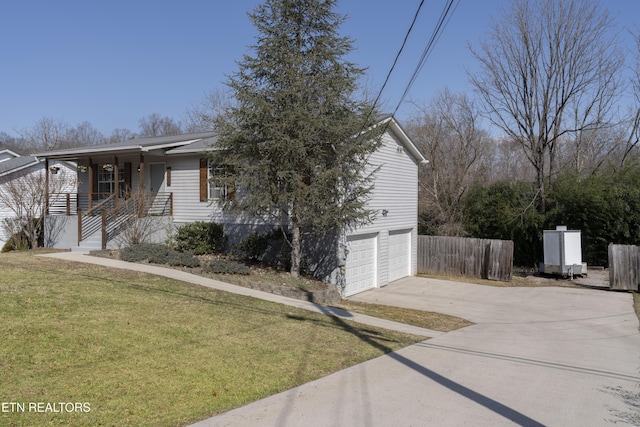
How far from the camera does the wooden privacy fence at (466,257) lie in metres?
20.0

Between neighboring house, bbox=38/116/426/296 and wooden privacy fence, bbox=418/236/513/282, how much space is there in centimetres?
90

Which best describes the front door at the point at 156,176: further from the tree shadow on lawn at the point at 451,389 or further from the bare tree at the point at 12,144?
the bare tree at the point at 12,144

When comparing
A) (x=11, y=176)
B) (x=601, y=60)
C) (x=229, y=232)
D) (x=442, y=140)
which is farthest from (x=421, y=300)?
(x=11, y=176)

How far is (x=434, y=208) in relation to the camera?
28734mm

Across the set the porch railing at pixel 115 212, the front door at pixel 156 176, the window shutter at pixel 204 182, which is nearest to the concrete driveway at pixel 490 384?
the window shutter at pixel 204 182

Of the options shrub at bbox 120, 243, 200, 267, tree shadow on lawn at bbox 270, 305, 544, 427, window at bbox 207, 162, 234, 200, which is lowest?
tree shadow on lawn at bbox 270, 305, 544, 427

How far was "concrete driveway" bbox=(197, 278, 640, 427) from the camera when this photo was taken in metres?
5.43

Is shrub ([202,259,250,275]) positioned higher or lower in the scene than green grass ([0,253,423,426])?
higher

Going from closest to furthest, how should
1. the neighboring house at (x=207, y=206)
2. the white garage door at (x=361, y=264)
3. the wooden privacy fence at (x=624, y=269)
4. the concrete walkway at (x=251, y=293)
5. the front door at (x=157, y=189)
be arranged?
the concrete walkway at (x=251, y=293) → the white garage door at (x=361, y=264) → the neighboring house at (x=207, y=206) → the wooden privacy fence at (x=624, y=269) → the front door at (x=157, y=189)

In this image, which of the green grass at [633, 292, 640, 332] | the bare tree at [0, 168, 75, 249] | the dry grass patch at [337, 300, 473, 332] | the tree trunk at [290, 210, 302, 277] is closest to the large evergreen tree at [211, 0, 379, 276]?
the tree trunk at [290, 210, 302, 277]

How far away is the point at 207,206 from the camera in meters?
18.1

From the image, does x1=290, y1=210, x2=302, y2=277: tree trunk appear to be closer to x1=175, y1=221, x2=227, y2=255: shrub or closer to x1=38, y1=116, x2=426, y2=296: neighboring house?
x1=38, y1=116, x2=426, y2=296: neighboring house

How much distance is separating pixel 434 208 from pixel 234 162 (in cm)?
1715

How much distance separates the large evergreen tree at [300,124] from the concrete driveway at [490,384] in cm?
532
